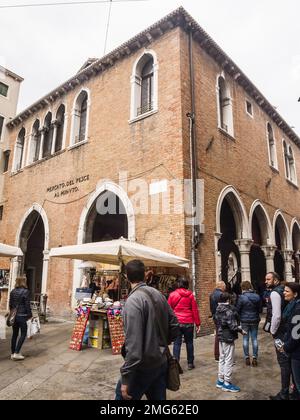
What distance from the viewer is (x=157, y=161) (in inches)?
392

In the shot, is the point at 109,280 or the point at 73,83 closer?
the point at 109,280

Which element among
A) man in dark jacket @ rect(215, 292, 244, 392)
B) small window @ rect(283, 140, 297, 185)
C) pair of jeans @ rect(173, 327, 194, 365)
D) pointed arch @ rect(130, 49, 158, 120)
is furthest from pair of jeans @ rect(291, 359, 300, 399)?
small window @ rect(283, 140, 297, 185)

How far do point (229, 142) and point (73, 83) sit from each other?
24.5 ft

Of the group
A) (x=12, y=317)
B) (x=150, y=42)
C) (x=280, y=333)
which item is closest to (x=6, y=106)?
(x=150, y=42)

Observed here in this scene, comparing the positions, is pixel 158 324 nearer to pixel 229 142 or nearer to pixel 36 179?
pixel 229 142

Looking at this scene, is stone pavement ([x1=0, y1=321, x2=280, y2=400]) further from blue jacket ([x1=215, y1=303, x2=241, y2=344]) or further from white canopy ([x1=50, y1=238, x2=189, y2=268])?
white canopy ([x1=50, y1=238, x2=189, y2=268])

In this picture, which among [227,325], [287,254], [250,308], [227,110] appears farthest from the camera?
[287,254]

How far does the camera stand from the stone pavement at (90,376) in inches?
166

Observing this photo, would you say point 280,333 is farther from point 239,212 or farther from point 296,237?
point 296,237

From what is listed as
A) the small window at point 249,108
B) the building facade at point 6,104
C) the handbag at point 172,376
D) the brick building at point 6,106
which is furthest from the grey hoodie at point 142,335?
the building facade at point 6,104

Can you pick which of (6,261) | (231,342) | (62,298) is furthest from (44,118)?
(231,342)

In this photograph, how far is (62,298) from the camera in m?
11.8

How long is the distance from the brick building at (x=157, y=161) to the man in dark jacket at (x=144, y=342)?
19.5 ft

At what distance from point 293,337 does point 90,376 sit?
10.5ft
